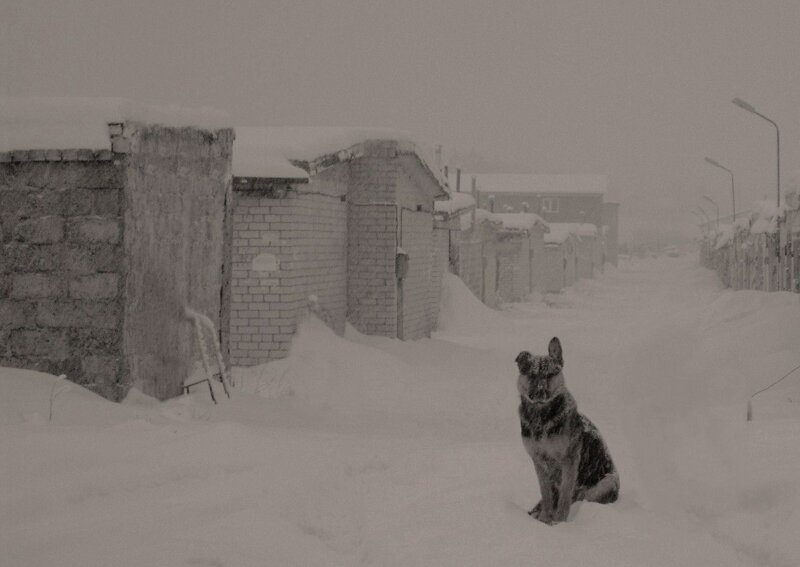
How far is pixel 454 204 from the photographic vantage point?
2138 cm

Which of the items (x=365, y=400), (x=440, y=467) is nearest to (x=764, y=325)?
(x=365, y=400)

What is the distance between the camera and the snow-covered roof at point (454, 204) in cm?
1994

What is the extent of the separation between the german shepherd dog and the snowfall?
0.16m

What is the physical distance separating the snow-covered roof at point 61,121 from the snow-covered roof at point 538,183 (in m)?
62.3

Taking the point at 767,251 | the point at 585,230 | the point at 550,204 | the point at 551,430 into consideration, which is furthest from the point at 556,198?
the point at 551,430

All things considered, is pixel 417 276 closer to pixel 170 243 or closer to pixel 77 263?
pixel 170 243

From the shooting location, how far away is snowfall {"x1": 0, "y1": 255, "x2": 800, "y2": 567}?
4.68 meters

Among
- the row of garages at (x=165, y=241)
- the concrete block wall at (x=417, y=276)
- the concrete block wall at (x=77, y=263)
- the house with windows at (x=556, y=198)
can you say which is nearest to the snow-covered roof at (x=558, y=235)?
the concrete block wall at (x=417, y=276)

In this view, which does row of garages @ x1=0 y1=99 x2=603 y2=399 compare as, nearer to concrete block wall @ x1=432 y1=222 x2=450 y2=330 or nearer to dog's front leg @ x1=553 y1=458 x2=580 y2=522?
concrete block wall @ x1=432 y1=222 x2=450 y2=330

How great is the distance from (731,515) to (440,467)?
1972 mm

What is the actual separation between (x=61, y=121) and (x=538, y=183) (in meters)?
67.8

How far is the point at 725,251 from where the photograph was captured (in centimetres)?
4162

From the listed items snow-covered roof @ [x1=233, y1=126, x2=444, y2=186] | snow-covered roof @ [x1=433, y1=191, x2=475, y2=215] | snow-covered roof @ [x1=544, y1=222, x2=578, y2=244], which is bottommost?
snow-covered roof @ [x1=544, y1=222, x2=578, y2=244]

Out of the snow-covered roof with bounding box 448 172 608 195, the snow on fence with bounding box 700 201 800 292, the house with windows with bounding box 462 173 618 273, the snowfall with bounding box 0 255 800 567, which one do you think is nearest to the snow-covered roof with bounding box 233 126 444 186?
the snowfall with bounding box 0 255 800 567
